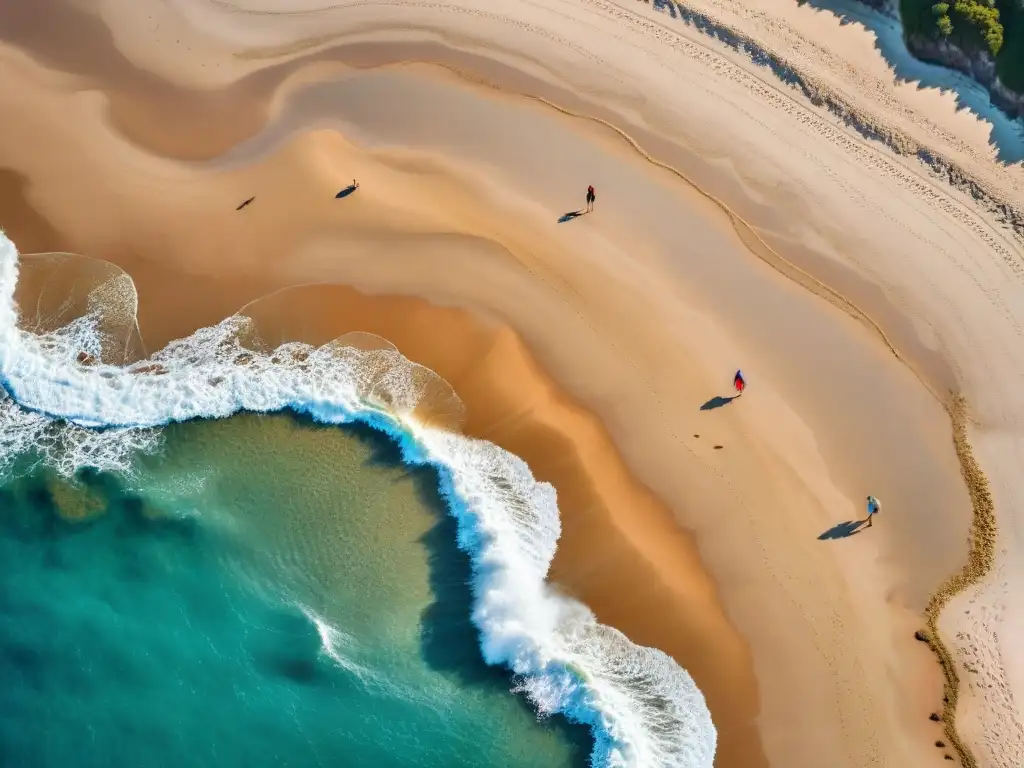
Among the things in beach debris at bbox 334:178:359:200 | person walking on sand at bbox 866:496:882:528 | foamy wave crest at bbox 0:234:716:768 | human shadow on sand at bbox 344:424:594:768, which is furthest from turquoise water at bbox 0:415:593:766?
person walking on sand at bbox 866:496:882:528

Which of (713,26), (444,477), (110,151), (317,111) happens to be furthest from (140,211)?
(713,26)

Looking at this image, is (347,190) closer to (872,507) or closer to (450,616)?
(450,616)

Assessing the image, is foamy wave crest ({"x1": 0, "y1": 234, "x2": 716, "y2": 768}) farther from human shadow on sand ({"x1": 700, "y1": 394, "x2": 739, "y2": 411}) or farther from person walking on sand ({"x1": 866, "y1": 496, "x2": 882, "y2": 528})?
person walking on sand ({"x1": 866, "y1": 496, "x2": 882, "y2": 528})

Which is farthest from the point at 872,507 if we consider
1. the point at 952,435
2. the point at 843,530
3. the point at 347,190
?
the point at 347,190

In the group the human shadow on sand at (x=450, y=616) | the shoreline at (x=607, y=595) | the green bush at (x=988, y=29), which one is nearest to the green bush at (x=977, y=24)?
the green bush at (x=988, y=29)

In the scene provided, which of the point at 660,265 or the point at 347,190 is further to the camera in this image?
the point at 347,190

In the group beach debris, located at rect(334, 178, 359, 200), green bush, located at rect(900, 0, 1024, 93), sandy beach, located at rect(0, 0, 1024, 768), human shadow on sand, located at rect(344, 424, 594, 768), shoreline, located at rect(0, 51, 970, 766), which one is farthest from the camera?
beach debris, located at rect(334, 178, 359, 200)
